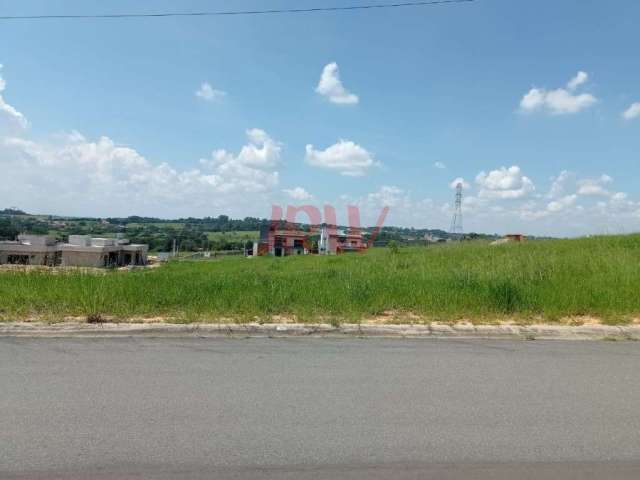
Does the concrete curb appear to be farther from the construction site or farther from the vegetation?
the construction site

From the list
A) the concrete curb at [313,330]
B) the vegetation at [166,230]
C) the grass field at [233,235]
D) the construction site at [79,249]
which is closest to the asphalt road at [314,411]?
the concrete curb at [313,330]

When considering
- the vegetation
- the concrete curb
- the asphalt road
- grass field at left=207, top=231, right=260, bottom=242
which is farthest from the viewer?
grass field at left=207, top=231, right=260, bottom=242

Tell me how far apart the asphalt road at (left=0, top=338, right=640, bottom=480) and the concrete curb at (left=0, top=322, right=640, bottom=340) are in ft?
1.48

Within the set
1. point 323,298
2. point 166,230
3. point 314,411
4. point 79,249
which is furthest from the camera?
point 166,230

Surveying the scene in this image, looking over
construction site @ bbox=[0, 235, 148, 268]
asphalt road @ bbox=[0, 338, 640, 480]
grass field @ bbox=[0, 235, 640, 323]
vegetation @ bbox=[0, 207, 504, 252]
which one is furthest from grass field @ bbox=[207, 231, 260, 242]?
asphalt road @ bbox=[0, 338, 640, 480]

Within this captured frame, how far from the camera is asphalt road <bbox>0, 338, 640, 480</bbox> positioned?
2629mm

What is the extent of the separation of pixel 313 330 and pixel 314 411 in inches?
90.4

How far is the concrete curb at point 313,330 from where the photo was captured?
5445 mm

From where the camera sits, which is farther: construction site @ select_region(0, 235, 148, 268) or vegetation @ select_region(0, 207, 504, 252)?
vegetation @ select_region(0, 207, 504, 252)

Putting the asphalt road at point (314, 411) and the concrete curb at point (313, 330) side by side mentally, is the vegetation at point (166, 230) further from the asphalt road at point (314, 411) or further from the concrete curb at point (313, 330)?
the asphalt road at point (314, 411)

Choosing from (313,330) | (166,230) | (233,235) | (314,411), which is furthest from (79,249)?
(314,411)

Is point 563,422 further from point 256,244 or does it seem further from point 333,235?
point 256,244

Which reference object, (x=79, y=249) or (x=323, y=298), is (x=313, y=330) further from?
(x=79, y=249)

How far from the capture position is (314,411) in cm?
334
